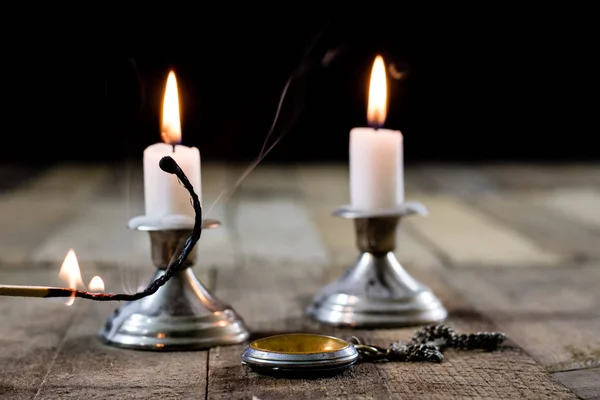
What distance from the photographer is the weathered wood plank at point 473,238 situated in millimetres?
1825

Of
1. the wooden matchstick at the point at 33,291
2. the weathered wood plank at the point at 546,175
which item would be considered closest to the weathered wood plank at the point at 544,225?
the weathered wood plank at the point at 546,175

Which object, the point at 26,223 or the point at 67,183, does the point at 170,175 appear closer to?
the point at 26,223

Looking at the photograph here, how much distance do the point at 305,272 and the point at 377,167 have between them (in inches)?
18.3

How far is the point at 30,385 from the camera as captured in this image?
3.27ft

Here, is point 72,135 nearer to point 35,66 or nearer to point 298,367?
point 35,66

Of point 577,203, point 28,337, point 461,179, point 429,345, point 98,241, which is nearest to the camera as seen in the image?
point 429,345

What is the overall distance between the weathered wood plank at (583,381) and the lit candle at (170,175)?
0.46 meters

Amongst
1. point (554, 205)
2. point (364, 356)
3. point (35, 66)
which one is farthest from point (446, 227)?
point (35, 66)

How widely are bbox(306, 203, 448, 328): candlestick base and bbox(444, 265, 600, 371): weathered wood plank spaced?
12 centimetres

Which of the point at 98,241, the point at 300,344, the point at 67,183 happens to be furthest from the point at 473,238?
the point at 67,183

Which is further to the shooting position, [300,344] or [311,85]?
[311,85]

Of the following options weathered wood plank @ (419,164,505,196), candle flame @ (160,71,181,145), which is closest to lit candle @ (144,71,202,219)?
candle flame @ (160,71,181,145)

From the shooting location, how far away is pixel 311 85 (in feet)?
11.4

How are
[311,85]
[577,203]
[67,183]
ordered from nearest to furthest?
1. [577,203]
2. [67,183]
3. [311,85]
